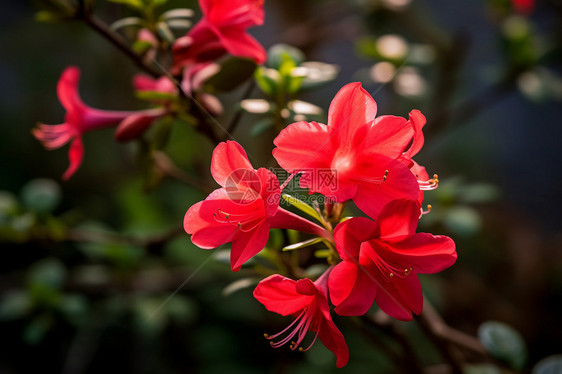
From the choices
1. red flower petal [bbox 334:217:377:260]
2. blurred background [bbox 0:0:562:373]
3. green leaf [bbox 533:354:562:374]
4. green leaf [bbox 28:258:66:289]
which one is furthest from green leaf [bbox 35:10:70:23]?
green leaf [bbox 533:354:562:374]

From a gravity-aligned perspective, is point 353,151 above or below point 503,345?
above

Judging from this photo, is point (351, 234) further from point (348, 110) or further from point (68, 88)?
point (68, 88)

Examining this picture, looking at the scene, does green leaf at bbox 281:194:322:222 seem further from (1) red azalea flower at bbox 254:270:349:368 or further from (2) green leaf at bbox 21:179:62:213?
(2) green leaf at bbox 21:179:62:213

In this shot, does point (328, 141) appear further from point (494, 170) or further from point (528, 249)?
point (494, 170)

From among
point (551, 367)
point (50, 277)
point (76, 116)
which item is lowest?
point (50, 277)

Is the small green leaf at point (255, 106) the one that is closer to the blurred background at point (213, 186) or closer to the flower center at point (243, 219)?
the blurred background at point (213, 186)

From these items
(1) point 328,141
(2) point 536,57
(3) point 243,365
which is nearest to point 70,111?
(1) point 328,141

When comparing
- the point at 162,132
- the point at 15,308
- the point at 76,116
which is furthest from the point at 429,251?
the point at 15,308
